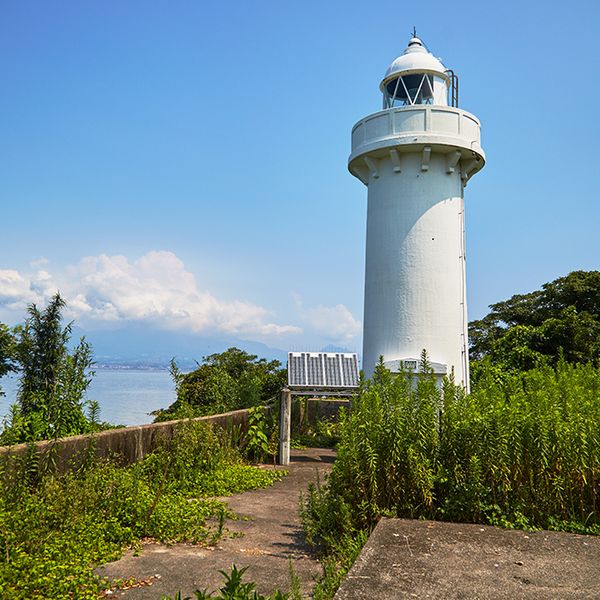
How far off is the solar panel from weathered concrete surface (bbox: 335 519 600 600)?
6.81 meters

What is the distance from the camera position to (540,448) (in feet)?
18.3

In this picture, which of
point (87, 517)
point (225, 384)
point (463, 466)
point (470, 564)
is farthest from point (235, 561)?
point (225, 384)

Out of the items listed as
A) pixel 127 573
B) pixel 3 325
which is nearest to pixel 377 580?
pixel 127 573

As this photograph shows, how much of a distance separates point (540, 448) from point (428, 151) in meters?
7.87

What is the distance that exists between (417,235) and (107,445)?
24.4 ft

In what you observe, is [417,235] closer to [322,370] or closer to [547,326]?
[322,370]

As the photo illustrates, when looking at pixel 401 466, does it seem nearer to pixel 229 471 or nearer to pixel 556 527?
pixel 556 527

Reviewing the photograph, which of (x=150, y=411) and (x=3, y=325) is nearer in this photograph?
(x=150, y=411)

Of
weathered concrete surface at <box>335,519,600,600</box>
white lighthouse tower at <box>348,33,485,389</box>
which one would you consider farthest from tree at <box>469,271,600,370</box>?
weathered concrete surface at <box>335,519,600,600</box>

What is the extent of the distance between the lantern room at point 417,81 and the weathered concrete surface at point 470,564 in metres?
10.1

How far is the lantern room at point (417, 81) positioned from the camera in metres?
13.1

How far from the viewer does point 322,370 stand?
12586mm

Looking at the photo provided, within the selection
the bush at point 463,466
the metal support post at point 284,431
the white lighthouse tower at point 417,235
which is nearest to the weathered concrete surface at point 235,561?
the bush at point 463,466

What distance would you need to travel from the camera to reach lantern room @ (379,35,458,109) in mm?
13086
